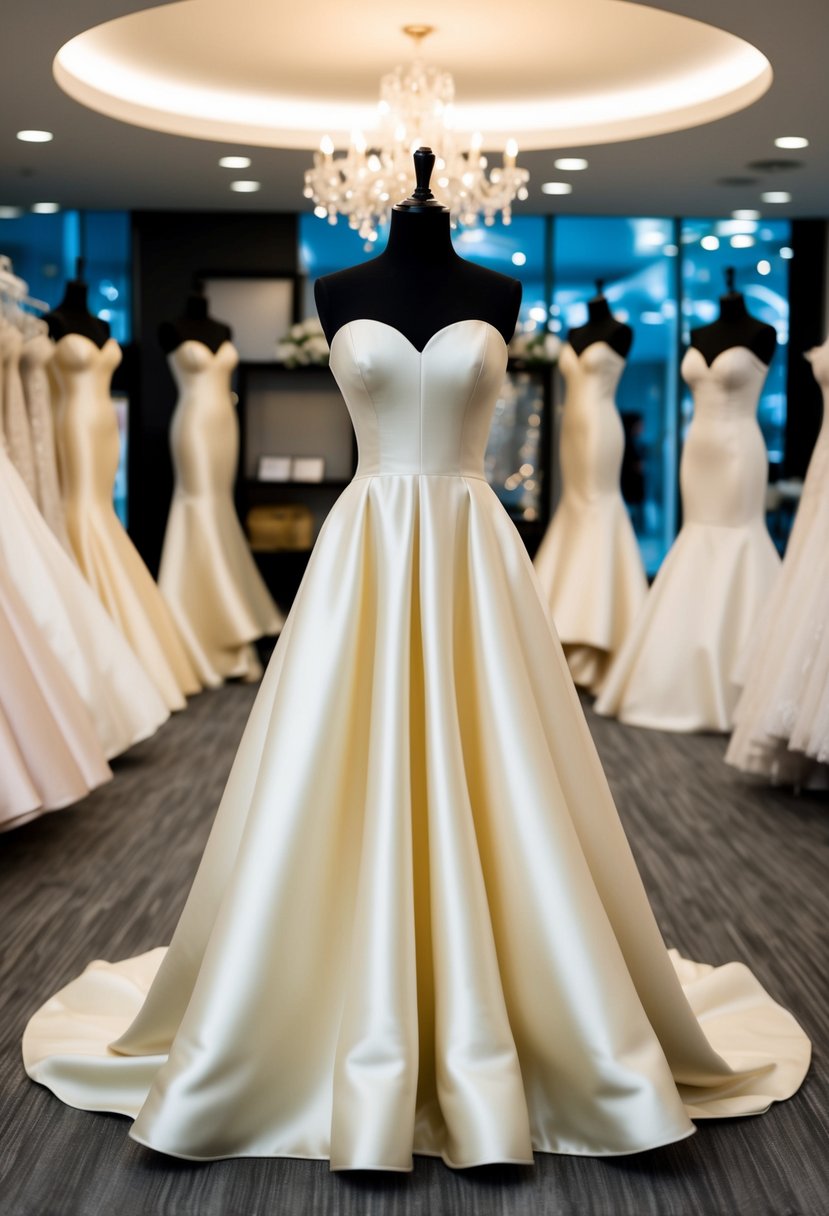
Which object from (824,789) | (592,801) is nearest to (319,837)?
(592,801)

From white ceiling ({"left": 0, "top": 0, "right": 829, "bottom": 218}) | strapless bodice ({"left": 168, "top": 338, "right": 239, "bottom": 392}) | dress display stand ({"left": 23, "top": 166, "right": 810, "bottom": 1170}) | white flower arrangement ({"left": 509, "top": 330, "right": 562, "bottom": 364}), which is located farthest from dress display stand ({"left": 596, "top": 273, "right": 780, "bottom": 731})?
dress display stand ({"left": 23, "top": 166, "right": 810, "bottom": 1170})

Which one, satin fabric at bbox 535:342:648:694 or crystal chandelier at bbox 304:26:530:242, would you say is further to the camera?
satin fabric at bbox 535:342:648:694

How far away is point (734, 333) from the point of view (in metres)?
5.64

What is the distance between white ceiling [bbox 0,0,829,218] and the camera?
468 centimetres

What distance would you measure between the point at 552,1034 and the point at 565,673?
23.7 inches

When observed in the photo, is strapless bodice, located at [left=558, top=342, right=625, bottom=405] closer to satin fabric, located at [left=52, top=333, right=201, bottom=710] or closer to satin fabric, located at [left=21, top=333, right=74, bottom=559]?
satin fabric, located at [left=52, top=333, right=201, bottom=710]

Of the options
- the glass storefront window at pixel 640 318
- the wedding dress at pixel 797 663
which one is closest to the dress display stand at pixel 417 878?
the wedding dress at pixel 797 663

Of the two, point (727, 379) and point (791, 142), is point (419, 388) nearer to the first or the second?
point (727, 379)

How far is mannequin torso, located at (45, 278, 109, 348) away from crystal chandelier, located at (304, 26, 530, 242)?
1161mm

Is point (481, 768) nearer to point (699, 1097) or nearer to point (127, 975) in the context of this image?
point (699, 1097)

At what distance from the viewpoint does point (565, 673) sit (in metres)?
2.23

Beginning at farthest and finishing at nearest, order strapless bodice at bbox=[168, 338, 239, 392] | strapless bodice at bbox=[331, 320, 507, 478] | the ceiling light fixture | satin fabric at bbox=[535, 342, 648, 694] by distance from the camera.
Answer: strapless bodice at bbox=[168, 338, 239, 392] < satin fabric at bbox=[535, 342, 648, 694] < the ceiling light fixture < strapless bodice at bbox=[331, 320, 507, 478]

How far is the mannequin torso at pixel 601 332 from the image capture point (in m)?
6.71

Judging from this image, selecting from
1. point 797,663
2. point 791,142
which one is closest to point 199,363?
point 791,142
